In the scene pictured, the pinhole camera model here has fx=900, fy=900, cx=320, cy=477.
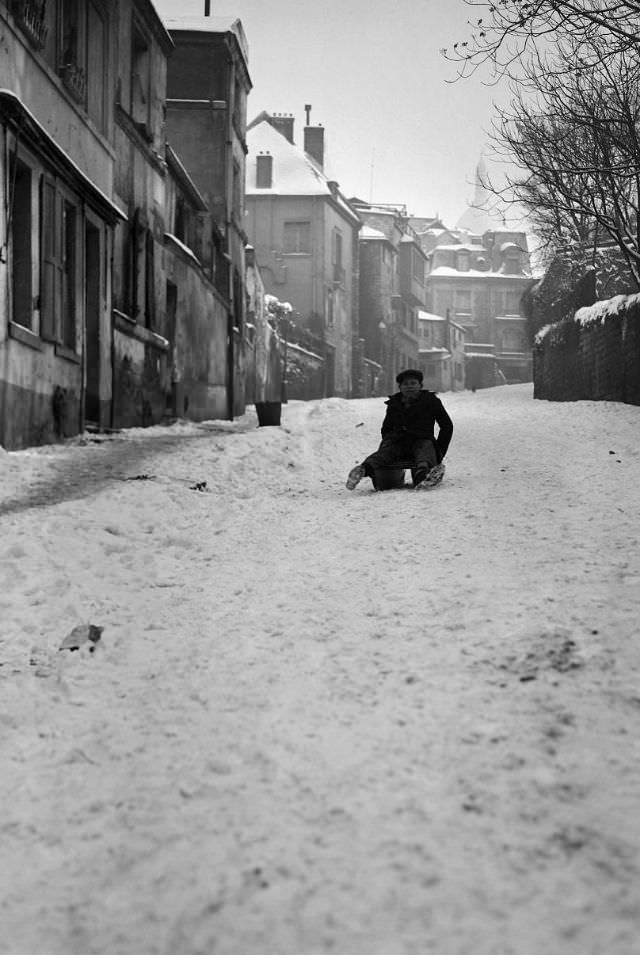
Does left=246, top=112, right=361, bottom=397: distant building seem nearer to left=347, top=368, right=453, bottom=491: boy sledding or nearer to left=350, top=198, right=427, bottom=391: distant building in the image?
left=350, top=198, right=427, bottom=391: distant building

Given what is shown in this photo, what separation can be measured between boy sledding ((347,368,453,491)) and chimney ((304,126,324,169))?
141 feet

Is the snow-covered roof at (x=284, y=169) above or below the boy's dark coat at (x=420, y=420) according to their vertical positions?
above

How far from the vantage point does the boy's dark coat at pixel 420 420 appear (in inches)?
319

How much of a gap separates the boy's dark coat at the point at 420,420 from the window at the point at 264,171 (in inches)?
1471

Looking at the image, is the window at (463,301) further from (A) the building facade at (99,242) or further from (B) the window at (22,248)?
(B) the window at (22,248)

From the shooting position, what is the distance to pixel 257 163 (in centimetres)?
4328

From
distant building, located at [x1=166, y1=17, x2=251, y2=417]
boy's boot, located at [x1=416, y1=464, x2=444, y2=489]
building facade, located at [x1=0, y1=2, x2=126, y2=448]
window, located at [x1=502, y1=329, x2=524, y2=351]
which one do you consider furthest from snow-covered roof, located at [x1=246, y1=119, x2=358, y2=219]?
boy's boot, located at [x1=416, y1=464, x2=444, y2=489]

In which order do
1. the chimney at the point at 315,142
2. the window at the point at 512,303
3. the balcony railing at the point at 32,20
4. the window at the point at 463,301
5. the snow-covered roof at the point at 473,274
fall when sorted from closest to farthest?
the balcony railing at the point at 32,20 → the chimney at the point at 315,142 → the window at the point at 512,303 → the snow-covered roof at the point at 473,274 → the window at the point at 463,301

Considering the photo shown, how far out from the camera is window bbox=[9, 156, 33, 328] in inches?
366

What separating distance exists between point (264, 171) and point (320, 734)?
43.2m

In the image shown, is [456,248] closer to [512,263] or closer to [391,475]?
[512,263]

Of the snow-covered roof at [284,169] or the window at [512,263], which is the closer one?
the snow-covered roof at [284,169]

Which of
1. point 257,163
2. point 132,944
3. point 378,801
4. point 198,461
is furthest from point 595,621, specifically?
point 257,163

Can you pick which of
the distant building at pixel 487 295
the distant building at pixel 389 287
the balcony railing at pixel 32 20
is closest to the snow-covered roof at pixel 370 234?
the distant building at pixel 389 287
